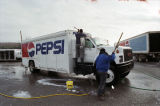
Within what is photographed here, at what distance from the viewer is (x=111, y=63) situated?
20.2 feet

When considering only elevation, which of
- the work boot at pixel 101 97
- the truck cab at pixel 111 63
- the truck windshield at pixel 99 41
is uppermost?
the truck windshield at pixel 99 41

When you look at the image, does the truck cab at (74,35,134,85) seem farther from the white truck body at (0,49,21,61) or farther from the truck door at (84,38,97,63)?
the white truck body at (0,49,21,61)

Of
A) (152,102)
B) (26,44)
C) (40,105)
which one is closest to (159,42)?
(152,102)

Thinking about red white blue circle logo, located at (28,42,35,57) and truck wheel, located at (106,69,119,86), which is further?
red white blue circle logo, located at (28,42,35,57)

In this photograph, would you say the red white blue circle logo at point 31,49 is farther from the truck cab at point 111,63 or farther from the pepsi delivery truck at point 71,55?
the truck cab at point 111,63

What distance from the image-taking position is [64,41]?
7305 mm

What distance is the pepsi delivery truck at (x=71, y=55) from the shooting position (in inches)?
239

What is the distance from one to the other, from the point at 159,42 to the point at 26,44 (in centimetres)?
1557

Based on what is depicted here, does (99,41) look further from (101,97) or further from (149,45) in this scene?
(149,45)

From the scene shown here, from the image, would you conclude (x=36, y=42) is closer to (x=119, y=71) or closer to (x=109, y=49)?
(x=109, y=49)

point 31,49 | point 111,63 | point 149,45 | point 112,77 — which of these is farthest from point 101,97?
point 149,45

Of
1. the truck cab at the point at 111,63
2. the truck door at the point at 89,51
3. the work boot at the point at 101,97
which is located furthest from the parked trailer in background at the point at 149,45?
the work boot at the point at 101,97

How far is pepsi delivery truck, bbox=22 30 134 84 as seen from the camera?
6.08m

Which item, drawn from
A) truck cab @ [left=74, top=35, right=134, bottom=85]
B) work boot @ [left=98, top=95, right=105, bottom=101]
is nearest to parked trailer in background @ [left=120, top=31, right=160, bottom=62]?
truck cab @ [left=74, top=35, right=134, bottom=85]
